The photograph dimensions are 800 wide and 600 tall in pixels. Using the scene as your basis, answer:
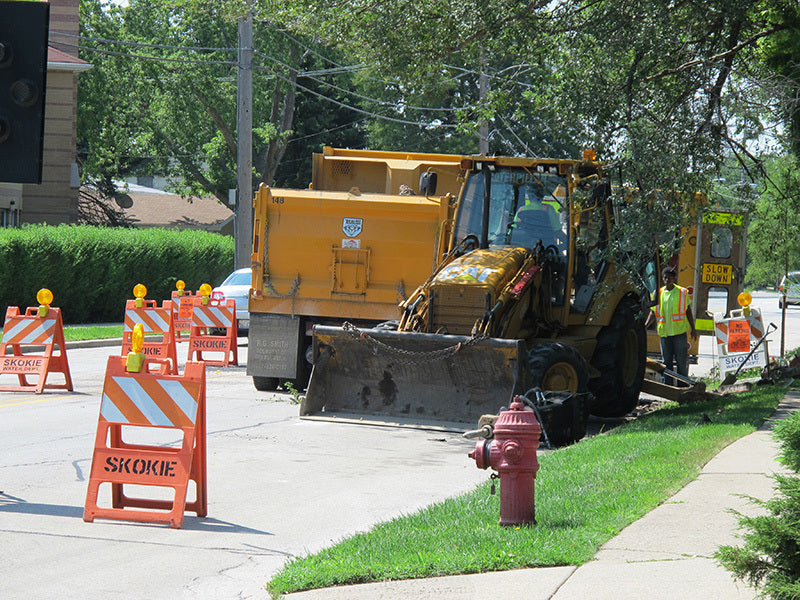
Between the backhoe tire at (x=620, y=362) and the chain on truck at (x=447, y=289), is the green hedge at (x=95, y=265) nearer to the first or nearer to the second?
the chain on truck at (x=447, y=289)

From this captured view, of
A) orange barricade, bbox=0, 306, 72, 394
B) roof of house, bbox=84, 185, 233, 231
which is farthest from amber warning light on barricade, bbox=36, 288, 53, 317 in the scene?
roof of house, bbox=84, 185, 233, 231

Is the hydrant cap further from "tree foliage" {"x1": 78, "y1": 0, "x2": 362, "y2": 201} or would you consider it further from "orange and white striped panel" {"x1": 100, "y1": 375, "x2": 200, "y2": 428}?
"tree foliage" {"x1": 78, "y1": 0, "x2": 362, "y2": 201}

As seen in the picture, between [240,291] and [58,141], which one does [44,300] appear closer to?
[240,291]

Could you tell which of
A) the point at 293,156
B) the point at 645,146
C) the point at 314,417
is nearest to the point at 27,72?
the point at 314,417

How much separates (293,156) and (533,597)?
1885 inches

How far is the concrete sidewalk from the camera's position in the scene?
5.27 meters

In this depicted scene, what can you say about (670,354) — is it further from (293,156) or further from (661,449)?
(293,156)

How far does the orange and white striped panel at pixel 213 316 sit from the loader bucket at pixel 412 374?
708 centimetres

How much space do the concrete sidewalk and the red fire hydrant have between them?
640 millimetres

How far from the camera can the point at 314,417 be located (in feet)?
39.7

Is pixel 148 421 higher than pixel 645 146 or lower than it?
lower

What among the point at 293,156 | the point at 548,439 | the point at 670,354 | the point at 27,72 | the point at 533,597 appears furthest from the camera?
the point at 293,156

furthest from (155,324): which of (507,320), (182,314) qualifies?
(507,320)

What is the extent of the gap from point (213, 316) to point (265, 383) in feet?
13.7
